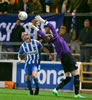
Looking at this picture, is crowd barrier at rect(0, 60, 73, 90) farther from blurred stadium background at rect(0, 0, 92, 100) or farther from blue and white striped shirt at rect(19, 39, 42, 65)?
blue and white striped shirt at rect(19, 39, 42, 65)

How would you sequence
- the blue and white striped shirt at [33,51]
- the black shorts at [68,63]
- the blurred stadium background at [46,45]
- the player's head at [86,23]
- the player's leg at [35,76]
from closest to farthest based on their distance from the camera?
the black shorts at [68,63]
the player's leg at [35,76]
the blue and white striped shirt at [33,51]
the player's head at [86,23]
the blurred stadium background at [46,45]

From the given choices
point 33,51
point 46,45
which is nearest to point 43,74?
point 46,45

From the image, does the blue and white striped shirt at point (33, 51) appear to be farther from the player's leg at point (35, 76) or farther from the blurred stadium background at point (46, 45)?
the blurred stadium background at point (46, 45)

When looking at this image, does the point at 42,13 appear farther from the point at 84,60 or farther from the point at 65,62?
the point at 65,62

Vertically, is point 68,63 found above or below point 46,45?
below

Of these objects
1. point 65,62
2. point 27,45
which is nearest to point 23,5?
point 27,45

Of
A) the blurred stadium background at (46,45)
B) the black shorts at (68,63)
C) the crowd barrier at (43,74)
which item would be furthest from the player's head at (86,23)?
the black shorts at (68,63)

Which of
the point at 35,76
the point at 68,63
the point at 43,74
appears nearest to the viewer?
the point at 68,63

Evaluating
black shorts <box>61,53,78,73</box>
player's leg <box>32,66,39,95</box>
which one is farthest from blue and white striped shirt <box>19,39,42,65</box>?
black shorts <box>61,53,78,73</box>

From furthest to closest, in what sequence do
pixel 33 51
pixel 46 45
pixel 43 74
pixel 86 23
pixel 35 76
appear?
pixel 43 74 < pixel 46 45 < pixel 86 23 < pixel 33 51 < pixel 35 76

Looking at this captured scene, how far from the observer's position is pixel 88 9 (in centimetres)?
1725

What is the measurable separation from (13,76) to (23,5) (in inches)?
116

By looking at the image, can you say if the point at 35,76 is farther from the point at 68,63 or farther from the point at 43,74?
the point at 43,74

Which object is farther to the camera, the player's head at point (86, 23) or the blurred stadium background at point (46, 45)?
the blurred stadium background at point (46, 45)
